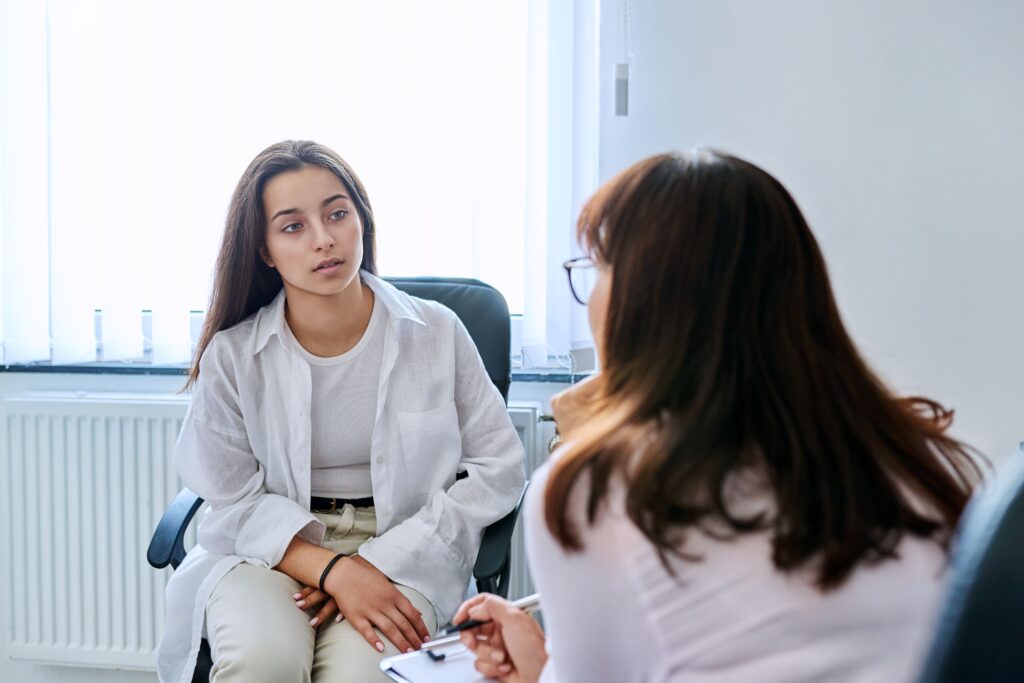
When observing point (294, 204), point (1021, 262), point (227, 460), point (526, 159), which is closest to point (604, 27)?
point (526, 159)

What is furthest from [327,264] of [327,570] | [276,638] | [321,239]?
[276,638]

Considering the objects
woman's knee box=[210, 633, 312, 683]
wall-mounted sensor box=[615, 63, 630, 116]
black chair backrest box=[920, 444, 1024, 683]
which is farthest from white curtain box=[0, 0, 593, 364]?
black chair backrest box=[920, 444, 1024, 683]

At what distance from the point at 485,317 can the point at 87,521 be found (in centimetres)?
119

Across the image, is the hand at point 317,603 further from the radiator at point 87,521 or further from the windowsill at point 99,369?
the windowsill at point 99,369

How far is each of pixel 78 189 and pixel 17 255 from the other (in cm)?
22

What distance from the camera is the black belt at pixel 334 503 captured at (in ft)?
5.78

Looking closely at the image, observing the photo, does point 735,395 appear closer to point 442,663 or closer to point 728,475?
point 728,475

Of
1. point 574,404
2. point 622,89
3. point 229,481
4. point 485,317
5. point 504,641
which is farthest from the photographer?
point 622,89

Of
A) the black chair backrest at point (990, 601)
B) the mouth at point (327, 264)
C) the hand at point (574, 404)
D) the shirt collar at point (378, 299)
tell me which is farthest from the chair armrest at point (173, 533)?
the black chair backrest at point (990, 601)

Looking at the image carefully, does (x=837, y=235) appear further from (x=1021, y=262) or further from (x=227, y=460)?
(x=227, y=460)

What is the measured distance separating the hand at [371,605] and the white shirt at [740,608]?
82 centimetres

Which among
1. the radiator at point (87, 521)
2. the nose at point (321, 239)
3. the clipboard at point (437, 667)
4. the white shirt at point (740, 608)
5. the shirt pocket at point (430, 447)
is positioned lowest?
the radiator at point (87, 521)

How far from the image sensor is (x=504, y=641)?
1.12 metres

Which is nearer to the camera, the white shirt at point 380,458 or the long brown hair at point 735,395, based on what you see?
the long brown hair at point 735,395
